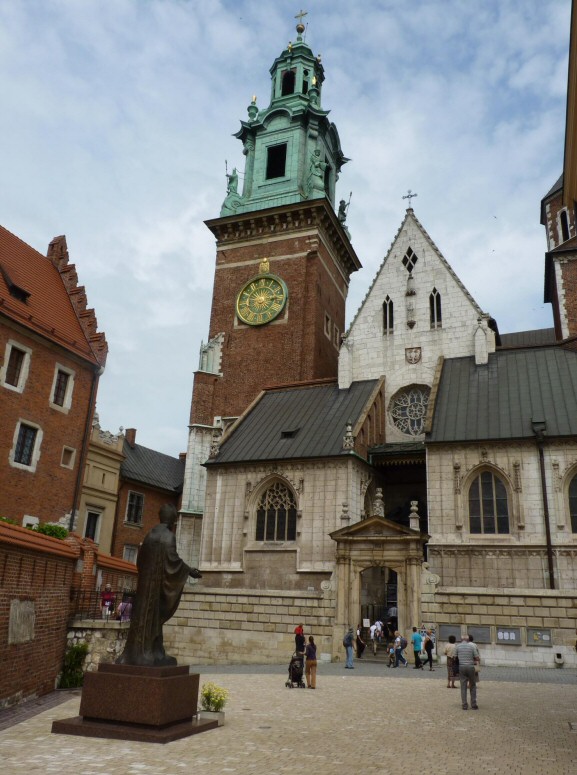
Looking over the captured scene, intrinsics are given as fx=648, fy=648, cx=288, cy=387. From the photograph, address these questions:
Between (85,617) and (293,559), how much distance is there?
36.2ft

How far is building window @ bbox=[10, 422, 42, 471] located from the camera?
27625mm

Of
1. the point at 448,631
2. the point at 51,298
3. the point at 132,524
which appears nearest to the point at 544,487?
the point at 448,631

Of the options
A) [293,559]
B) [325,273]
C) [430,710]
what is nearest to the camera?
[430,710]

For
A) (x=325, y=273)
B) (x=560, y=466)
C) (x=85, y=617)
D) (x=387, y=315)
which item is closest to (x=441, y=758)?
(x=85, y=617)

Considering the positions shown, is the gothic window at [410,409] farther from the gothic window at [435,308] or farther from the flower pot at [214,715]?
the flower pot at [214,715]

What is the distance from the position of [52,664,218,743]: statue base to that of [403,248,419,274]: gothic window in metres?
30.4

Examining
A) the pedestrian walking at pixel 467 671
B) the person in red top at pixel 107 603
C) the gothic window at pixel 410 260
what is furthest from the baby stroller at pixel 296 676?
the gothic window at pixel 410 260

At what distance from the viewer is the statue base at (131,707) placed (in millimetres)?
9945

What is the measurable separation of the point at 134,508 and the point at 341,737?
34645 mm

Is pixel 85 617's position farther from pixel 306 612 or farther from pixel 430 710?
pixel 430 710

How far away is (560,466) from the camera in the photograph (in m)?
25.8

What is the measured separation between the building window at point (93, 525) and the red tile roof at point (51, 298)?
35.1ft

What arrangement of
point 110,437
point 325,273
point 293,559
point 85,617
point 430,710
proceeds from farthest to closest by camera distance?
point 325,273 → point 110,437 → point 293,559 → point 85,617 → point 430,710

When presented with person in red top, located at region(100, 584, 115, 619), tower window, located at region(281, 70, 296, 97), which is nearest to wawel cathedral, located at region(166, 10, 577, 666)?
person in red top, located at region(100, 584, 115, 619)
